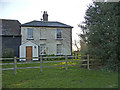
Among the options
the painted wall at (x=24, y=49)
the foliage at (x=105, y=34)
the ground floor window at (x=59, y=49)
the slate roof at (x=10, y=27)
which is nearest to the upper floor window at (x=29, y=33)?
the painted wall at (x=24, y=49)

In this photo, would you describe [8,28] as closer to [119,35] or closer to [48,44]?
[48,44]

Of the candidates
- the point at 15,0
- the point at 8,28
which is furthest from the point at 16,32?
the point at 15,0

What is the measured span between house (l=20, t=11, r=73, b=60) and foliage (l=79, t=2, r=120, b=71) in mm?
10328

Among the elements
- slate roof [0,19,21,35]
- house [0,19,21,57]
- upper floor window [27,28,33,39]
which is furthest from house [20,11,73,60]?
slate roof [0,19,21,35]

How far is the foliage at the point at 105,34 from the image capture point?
28.5 feet

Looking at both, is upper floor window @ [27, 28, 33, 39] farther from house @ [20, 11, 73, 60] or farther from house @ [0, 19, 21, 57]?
house @ [0, 19, 21, 57]

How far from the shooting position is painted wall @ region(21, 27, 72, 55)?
19.7 metres

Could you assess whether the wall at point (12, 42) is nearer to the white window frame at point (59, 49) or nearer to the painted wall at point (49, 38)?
the painted wall at point (49, 38)

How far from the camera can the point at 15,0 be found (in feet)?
39.4

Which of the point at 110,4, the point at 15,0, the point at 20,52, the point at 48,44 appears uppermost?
the point at 15,0

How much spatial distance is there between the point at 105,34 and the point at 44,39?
12340 millimetres

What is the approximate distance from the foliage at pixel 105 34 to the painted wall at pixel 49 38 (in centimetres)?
1032

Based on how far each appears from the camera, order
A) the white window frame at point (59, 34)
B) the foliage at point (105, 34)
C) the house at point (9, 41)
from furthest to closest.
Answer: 1. the white window frame at point (59, 34)
2. the house at point (9, 41)
3. the foliage at point (105, 34)

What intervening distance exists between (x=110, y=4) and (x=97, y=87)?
697 cm
